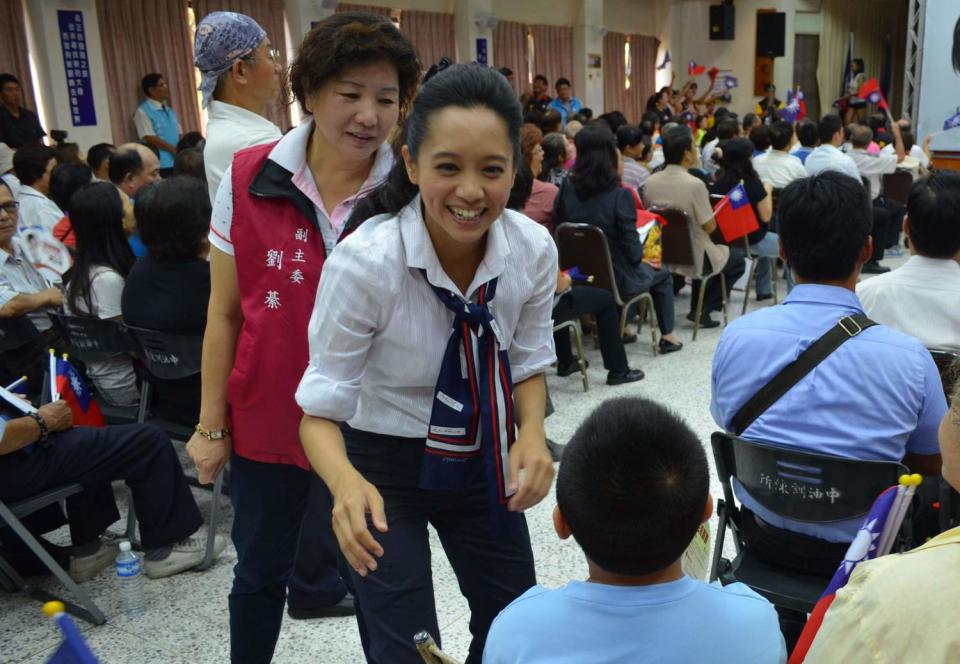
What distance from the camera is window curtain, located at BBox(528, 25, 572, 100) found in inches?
543

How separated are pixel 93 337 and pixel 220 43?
4.43 ft

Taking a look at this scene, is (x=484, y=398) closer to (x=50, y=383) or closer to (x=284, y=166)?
(x=284, y=166)

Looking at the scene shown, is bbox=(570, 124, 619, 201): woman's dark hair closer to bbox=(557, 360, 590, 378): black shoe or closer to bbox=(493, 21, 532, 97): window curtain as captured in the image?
bbox=(557, 360, 590, 378): black shoe

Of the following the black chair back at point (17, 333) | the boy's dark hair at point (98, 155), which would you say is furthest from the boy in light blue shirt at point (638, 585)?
the boy's dark hair at point (98, 155)

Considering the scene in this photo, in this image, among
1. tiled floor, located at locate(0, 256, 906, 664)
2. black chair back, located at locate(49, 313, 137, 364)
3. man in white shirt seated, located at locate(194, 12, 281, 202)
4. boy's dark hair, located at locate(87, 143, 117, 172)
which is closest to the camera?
man in white shirt seated, located at locate(194, 12, 281, 202)

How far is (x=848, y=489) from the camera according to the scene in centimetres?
167

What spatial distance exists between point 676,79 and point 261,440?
17.2 metres

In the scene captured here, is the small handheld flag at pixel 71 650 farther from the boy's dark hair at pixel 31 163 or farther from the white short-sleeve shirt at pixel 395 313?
the boy's dark hair at pixel 31 163

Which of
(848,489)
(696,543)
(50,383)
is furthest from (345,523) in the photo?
(50,383)

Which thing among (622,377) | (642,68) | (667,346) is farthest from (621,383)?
(642,68)

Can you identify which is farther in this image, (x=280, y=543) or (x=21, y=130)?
(x=21, y=130)

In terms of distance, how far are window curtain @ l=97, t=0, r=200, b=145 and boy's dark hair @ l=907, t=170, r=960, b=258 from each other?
8197 millimetres

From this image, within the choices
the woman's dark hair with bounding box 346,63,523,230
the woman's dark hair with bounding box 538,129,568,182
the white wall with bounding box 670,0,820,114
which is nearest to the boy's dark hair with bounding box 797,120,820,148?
the woman's dark hair with bounding box 538,129,568,182

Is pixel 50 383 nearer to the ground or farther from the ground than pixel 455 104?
nearer to the ground
